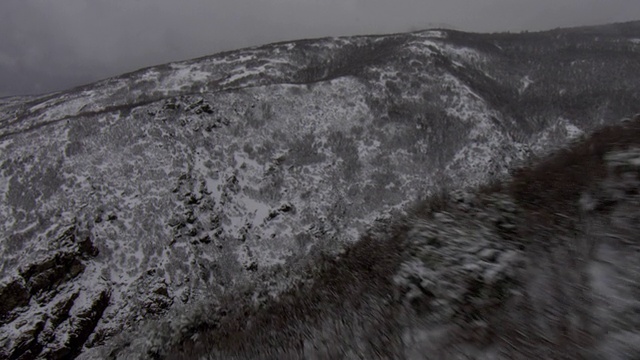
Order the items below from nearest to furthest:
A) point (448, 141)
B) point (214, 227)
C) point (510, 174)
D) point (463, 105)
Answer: point (510, 174)
point (214, 227)
point (448, 141)
point (463, 105)

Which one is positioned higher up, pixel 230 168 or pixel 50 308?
pixel 230 168

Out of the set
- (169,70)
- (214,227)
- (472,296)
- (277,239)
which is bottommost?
(277,239)

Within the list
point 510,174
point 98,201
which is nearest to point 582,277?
point 510,174

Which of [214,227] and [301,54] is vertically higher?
[301,54]

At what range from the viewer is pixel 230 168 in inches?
1583

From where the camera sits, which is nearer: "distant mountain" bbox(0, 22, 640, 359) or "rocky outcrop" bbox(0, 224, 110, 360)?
"rocky outcrop" bbox(0, 224, 110, 360)

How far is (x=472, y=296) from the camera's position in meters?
4.37

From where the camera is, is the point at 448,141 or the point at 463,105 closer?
the point at 448,141

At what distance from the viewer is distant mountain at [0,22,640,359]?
25.2 meters

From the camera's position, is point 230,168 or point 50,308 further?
point 230,168

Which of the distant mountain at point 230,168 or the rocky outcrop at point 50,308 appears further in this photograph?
the distant mountain at point 230,168

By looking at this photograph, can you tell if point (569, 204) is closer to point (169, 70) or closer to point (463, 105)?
point (463, 105)

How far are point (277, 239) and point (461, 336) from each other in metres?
31.7

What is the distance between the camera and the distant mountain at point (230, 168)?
82.6 feet
